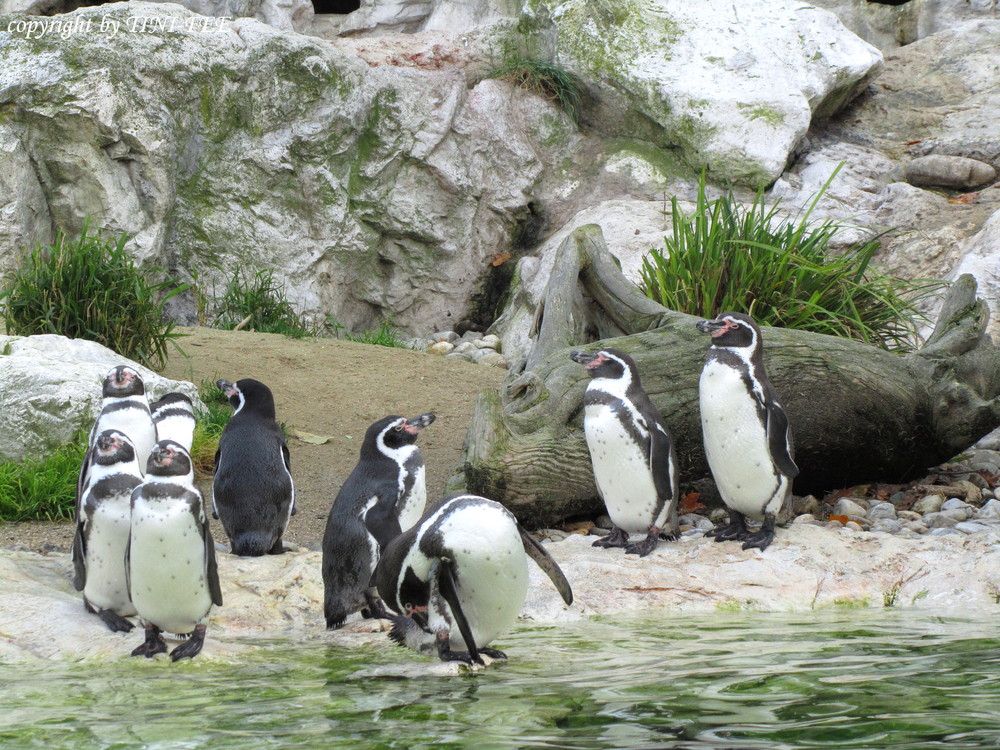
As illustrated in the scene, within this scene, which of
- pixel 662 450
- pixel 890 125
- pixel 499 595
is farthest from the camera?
pixel 890 125

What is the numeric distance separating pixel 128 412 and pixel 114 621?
1.09 meters

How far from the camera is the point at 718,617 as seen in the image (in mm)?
3686

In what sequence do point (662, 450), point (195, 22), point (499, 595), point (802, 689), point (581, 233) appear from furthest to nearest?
point (195, 22), point (581, 233), point (662, 450), point (499, 595), point (802, 689)

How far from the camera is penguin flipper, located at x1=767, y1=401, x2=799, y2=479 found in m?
4.46

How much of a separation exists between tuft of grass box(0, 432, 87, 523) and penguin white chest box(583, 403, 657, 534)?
2432mm

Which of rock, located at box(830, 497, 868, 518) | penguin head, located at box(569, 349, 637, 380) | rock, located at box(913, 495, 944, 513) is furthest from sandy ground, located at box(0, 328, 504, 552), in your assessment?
rock, located at box(913, 495, 944, 513)

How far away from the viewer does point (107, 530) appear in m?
3.36

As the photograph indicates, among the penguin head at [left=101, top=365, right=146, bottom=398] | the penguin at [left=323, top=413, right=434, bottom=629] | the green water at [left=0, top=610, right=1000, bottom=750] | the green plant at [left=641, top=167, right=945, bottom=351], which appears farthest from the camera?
the green plant at [left=641, top=167, right=945, bottom=351]

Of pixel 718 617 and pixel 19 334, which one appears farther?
pixel 19 334

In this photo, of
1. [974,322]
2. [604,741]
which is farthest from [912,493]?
[604,741]

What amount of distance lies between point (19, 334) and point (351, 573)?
432 cm

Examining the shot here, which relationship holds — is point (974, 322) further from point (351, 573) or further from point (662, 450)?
point (351, 573)

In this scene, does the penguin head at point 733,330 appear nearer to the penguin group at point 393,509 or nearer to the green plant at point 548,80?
the penguin group at point 393,509

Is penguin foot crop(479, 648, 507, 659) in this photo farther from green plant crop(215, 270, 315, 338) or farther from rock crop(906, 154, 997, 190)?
rock crop(906, 154, 997, 190)
